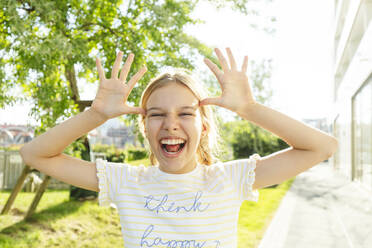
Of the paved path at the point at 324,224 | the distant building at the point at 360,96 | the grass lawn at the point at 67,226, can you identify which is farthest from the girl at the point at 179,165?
the distant building at the point at 360,96

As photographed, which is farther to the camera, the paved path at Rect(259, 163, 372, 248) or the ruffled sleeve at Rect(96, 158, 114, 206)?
the paved path at Rect(259, 163, 372, 248)

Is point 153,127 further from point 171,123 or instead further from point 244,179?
point 244,179

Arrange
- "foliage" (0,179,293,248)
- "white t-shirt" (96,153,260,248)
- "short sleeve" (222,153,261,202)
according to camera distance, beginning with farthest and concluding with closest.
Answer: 1. "foliage" (0,179,293,248)
2. "short sleeve" (222,153,261,202)
3. "white t-shirt" (96,153,260,248)

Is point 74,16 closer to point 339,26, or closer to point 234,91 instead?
point 234,91

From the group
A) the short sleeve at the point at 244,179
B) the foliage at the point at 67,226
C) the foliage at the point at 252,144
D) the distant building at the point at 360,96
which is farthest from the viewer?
the foliage at the point at 252,144

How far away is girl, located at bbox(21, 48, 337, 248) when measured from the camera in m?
1.56

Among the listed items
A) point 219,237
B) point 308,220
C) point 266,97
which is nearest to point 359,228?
point 308,220

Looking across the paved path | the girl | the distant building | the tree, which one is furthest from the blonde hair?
the distant building

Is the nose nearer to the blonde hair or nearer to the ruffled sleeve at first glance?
the blonde hair

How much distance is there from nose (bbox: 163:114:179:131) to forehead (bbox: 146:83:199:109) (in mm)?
56

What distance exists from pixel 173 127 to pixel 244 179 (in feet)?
1.42

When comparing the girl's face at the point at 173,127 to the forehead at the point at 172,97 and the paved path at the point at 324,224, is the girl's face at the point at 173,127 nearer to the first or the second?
the forehead at the point at 172,97

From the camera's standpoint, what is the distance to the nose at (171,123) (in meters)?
1.58

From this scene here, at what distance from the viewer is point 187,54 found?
501cm
